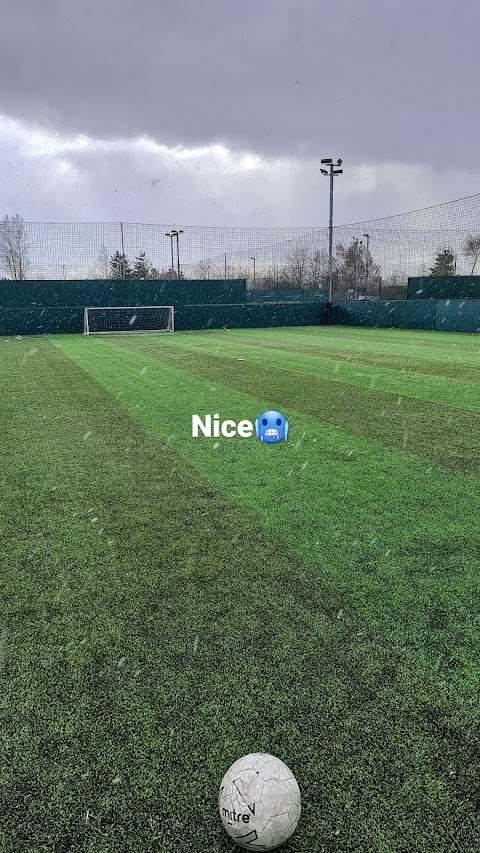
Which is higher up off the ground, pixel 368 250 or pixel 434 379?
pixel 368 250

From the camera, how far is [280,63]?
19609 mm

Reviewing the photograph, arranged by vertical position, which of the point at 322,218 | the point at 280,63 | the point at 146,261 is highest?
the point at 280,63

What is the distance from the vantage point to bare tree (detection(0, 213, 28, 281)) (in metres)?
23.1

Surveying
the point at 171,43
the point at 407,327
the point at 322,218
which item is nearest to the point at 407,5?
the point at 171,43

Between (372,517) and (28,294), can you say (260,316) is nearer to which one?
(28,294)

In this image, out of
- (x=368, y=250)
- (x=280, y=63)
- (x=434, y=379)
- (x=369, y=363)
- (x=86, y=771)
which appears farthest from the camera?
(x=368, y=250)

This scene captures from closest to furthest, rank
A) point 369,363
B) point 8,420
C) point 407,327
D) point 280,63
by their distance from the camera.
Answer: point 8,420, point 369,363, point 280,63, point 407,327

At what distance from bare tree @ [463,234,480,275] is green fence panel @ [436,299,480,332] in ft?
4.14

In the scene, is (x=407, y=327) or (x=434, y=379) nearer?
(x=434, y=379)

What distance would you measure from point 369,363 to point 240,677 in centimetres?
1021

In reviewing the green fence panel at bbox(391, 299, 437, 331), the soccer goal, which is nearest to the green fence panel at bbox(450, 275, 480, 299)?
the green fence panel at bbox(391, 299, 437, 331)

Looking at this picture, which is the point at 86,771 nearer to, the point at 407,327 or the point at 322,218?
the point at 407,327

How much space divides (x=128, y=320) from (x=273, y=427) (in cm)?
2038

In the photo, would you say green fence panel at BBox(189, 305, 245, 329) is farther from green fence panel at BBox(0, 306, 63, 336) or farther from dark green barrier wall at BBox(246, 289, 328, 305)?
green fence panel at BBox(0, 306, 63, 336)
